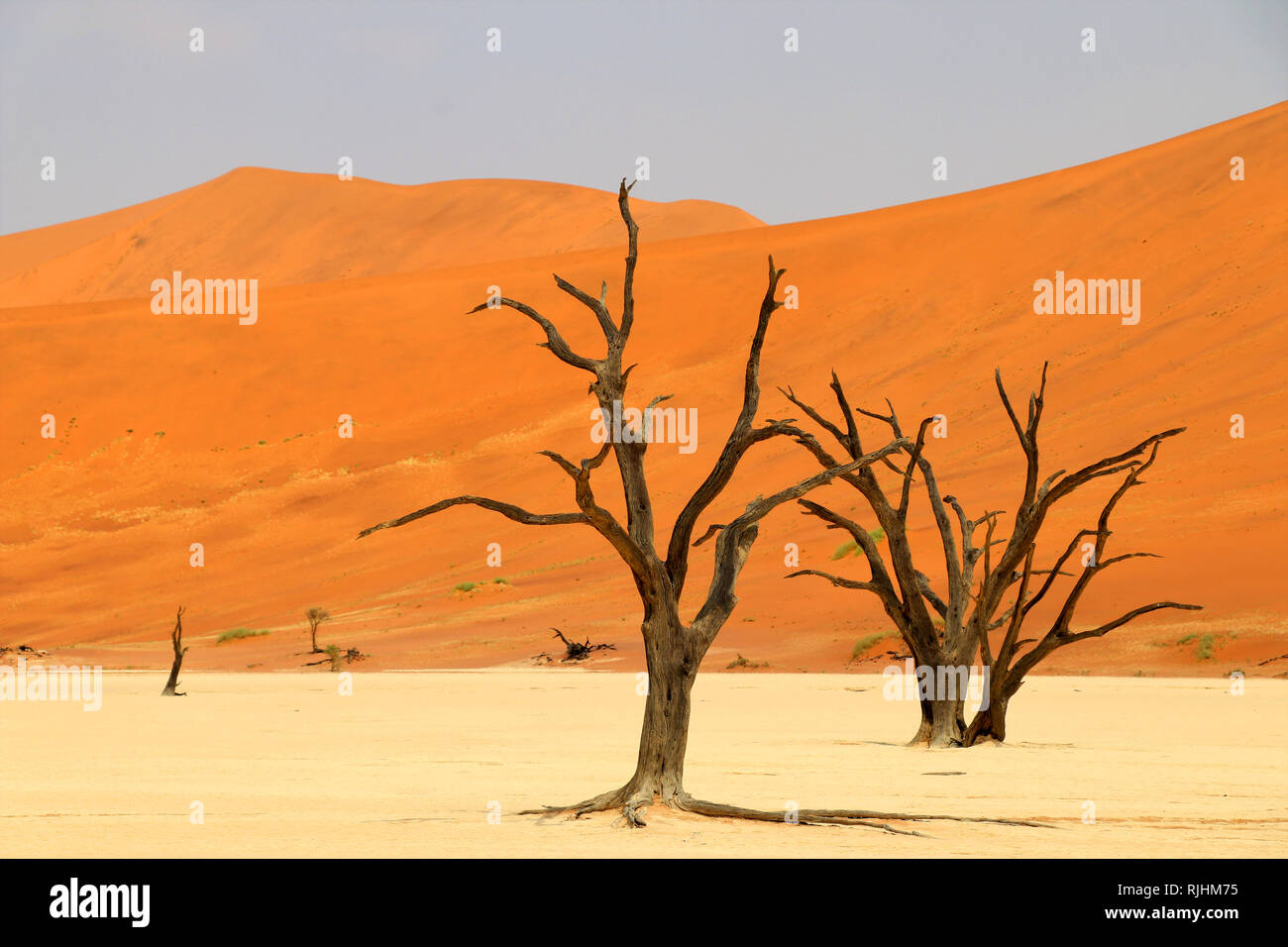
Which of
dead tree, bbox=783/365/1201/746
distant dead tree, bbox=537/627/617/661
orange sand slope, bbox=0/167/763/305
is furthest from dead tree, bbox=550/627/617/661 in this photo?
orange sand slope, bbox=0/167/763/305

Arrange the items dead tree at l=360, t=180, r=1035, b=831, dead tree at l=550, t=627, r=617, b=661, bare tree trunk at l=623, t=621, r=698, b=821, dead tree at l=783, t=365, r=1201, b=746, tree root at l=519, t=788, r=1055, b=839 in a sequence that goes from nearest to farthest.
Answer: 1. tree root at l=519, t=788, r=1055, b=839
2. dead tree at l=360, t=180, r=1035, b=831
3. bare tree trunk at l=623, t=621, r=698, b=821
4. dead tree at l=783, t=365, r=1201, b=746
5. dead tree at l=550, t=627, r=617, b=661

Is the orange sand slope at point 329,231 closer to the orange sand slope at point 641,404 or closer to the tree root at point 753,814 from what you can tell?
the orange sand slope at point 641,404

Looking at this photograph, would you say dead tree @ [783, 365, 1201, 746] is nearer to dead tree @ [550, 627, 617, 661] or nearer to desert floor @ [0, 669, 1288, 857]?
desert floor @ [0, 669, 1288, 857]

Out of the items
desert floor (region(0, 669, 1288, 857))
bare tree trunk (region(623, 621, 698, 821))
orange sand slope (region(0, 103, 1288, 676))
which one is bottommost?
desert floor (region(0, 669, 1288, 857))

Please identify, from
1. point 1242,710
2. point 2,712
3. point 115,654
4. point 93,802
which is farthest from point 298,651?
point 93,802

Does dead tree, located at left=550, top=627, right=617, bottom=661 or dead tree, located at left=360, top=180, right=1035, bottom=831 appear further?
dead tree, located at left=550, top=627, right=617, bottom=661

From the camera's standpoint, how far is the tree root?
10383 mm

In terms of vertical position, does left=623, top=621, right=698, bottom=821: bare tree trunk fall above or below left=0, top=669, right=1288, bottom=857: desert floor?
above

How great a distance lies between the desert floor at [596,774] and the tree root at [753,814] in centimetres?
9

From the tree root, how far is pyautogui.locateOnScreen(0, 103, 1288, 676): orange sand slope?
74.1ft

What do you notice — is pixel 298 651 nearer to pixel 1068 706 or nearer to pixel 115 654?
pixel 115 654

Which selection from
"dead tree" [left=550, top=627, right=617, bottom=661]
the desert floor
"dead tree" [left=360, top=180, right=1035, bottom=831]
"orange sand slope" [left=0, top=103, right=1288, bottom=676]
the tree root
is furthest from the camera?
"orange sand slope" [left=0, top=103, right=1288, bottom=676]

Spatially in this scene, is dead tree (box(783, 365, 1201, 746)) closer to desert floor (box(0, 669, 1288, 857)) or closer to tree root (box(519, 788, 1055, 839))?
desert floor (box(0, 669, 1288, 857))

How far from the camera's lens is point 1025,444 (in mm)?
17641
